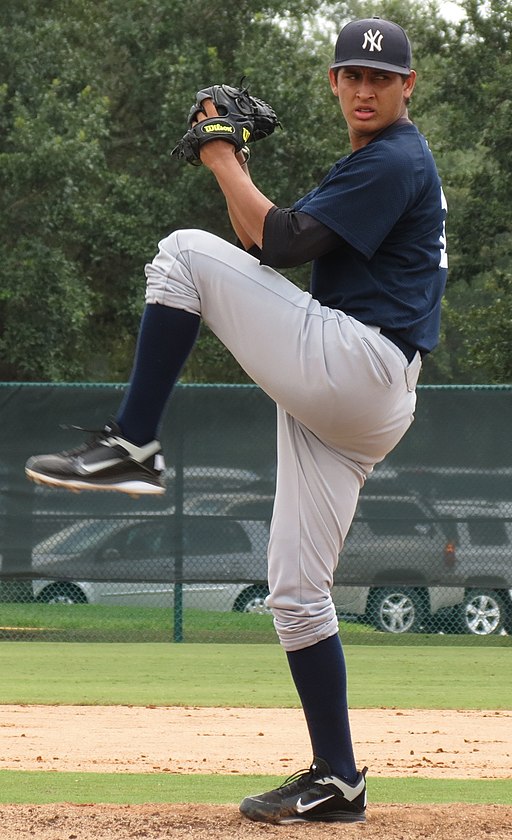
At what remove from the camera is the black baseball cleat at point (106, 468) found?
3.59 meters

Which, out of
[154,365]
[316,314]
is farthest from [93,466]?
[316,314]

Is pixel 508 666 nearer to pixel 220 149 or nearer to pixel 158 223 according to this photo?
pixel 220 149

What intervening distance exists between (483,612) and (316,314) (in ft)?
26.2

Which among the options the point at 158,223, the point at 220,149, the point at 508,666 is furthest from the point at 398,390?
the point at 158,223

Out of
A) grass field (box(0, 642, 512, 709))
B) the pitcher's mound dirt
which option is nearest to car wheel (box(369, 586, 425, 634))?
grass field (box(0, 642, 512, 709))

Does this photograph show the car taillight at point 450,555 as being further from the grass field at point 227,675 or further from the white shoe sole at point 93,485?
the white shoe sole at point 93,485

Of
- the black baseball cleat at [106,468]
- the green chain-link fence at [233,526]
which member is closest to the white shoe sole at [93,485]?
the black baseball cleat at [106,468]

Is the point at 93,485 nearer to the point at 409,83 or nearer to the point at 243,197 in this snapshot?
the point at 243,197

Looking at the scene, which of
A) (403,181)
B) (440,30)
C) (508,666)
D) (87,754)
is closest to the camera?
(403,181)

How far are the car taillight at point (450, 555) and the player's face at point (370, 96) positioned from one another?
7.52 m

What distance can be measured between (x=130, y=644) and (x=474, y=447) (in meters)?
3.64

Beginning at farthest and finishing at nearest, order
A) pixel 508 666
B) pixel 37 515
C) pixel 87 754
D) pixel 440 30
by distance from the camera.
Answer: pixel 440 30, pixel 37 515, pixel 508 666, pixel 87 754

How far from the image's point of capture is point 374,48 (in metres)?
3.56

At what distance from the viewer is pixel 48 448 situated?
11.0 m
